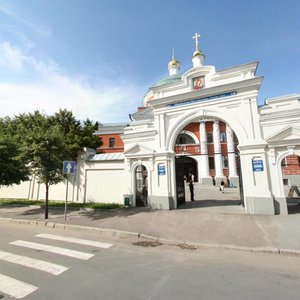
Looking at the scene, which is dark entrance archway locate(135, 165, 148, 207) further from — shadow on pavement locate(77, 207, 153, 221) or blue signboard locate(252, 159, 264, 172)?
blue signboard locate(252, 159, 264, 172)

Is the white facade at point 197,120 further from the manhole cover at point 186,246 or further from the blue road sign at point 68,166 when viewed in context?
the manhole cover at point 186,246

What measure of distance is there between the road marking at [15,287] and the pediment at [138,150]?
29.5 feet

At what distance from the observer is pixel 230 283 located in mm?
3959

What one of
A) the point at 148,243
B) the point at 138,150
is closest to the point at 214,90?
the point at 138,150

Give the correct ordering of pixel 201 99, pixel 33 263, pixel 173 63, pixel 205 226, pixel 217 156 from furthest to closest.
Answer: pixel 173 63, pixel 217 156, pixel 201 99, pixel 205 226, pixel 33 263

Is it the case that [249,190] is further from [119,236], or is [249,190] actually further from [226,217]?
[119,236]

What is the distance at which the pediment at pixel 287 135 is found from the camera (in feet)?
32.0

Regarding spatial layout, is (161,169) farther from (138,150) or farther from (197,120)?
(197,120)

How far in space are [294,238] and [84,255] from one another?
652 centimetres

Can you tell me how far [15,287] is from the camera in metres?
3.86

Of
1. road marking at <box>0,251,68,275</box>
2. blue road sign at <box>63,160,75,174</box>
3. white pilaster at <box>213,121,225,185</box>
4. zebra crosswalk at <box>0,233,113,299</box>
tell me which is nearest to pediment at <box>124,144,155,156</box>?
blue road sign at <box>63,160,75,174</box>

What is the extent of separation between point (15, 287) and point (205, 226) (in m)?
6.63

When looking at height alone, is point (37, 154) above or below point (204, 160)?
below

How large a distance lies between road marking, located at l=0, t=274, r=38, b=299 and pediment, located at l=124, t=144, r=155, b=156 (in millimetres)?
8986
